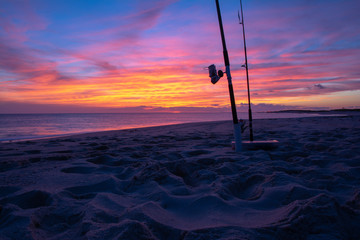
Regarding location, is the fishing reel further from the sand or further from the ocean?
the ocean

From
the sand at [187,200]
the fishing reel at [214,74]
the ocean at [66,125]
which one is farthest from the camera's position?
the ocean at [66,125]

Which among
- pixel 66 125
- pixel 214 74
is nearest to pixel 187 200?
pixel 214 74

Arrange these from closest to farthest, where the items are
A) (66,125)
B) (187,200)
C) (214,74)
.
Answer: (187,200) → (214,74) → (66,125)

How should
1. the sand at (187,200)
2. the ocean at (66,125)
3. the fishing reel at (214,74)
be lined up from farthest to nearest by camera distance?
the ocean at (66,125) < the fishing reel at (214,74) < the sand at (187,200)

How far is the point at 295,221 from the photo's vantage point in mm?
1659

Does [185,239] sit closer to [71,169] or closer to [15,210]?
[15,210]

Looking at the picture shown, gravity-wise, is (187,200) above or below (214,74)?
below

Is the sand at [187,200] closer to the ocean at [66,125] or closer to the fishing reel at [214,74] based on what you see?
the fishing reel at [214,74]

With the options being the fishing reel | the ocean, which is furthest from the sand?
the ocean

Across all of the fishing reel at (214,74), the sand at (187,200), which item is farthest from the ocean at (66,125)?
the fishing reel at (214,74)

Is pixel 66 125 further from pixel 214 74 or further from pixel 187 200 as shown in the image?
pixel 187 200

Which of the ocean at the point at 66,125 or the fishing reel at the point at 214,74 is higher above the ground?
the fishing reel at the point at 214,74

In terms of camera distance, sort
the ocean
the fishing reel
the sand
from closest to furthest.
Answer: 1. the sand
2. the fishing reel
3. the ocean

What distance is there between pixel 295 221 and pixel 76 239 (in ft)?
5.90
